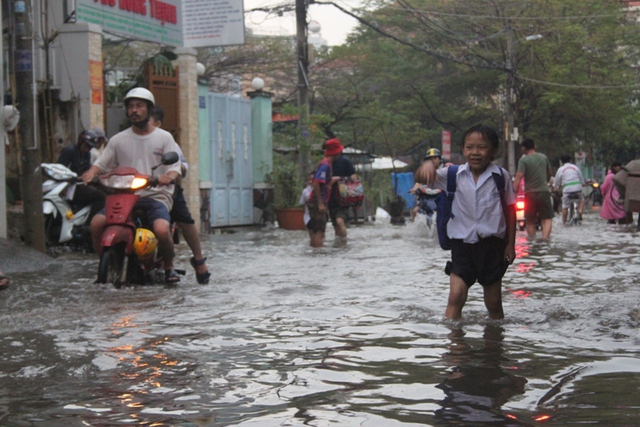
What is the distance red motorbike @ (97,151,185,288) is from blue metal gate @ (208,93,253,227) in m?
13.8

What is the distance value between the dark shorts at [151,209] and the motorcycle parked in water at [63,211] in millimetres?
4217

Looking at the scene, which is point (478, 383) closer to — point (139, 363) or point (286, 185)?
point (139, 363)

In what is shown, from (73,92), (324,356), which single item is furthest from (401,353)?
(73,92)

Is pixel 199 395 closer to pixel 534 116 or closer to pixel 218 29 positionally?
pixel 218 29

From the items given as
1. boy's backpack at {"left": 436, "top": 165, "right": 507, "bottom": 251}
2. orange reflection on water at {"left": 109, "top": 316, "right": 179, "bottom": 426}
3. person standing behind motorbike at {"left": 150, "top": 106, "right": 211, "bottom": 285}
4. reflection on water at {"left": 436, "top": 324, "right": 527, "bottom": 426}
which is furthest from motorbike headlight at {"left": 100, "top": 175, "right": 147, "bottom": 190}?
reflection on water at {"left": 436, "top": 324, "right": 527, "bottom": 426}

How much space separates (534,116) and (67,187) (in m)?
34.2

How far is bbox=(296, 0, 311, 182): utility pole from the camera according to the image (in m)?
25.0

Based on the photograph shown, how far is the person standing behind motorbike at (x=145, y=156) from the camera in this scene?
8.57 m

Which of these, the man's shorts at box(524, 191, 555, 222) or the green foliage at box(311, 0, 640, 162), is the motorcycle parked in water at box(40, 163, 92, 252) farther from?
the green foliage at box(311, 0, 640, 162)

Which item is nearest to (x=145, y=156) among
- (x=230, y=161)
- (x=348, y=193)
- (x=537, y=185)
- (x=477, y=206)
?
(x=477, y=206)

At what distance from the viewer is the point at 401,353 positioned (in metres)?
5.16

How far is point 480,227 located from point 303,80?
63.6 ft

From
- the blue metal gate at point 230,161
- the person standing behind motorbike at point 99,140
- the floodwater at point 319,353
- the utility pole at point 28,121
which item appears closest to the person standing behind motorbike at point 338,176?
the person standing behind motorbike at point 99,140

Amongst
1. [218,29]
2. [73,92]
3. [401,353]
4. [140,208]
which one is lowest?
[401,353]
